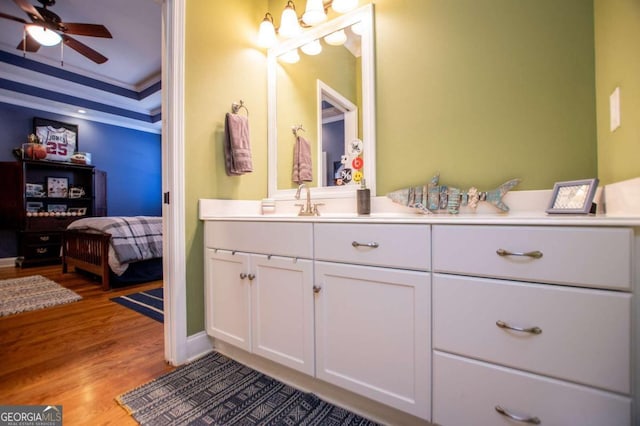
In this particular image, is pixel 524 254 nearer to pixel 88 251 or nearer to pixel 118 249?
pixel 118 249

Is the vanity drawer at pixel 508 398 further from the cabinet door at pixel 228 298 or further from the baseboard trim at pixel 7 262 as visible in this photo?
the baseboard trim at pixel 7 262

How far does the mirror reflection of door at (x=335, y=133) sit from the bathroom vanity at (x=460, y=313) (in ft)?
2.00

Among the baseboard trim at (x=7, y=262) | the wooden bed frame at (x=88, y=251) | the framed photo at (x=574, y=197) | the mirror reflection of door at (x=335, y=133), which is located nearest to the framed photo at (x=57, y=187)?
the baseboard trim at (x=7, y=262)

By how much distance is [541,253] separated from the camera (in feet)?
2.59

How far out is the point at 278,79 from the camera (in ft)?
6.74

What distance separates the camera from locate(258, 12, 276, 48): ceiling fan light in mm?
1924

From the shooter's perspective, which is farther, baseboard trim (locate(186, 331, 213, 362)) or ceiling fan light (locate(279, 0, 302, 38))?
ceiling fan light (locate(279, 0, 302, 38))

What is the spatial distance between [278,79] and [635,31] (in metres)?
1.83

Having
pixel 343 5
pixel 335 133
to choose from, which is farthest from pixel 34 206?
pixel 343 5

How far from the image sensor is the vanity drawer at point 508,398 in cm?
73

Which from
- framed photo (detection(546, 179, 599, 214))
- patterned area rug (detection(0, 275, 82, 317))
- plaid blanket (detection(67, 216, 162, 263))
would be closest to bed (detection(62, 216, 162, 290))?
plaid blanket (detection(67, 216, 162, 263))

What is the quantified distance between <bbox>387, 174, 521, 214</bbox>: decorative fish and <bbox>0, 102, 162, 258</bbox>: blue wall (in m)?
5.78

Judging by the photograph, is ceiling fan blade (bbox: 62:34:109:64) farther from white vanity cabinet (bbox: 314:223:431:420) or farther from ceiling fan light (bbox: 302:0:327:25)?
white vanity cabinet (bbox: 314:223:431:420)

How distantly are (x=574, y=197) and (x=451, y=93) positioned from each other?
733 mm
